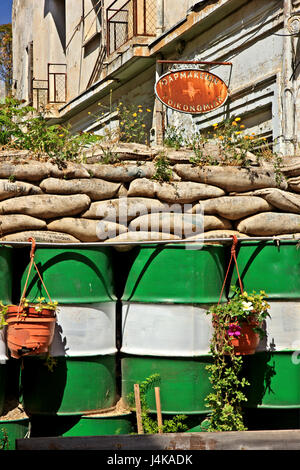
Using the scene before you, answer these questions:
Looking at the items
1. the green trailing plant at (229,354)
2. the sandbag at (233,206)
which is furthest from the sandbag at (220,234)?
the green trailing plant at (229,354)

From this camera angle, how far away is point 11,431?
12.4 ft

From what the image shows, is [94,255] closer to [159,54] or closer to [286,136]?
[286,136]

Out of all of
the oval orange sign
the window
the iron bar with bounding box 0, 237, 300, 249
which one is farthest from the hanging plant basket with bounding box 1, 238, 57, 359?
the window

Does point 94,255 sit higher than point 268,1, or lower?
lower

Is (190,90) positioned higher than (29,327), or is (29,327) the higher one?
(190,90)

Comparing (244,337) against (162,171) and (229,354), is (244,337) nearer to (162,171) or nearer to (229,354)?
(229,354)

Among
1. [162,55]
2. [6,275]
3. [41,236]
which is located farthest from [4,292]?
[162,55]

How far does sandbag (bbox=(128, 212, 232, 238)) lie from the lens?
4105 mm

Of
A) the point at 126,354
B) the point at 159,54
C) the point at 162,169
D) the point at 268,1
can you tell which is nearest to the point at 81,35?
the point at 159,54

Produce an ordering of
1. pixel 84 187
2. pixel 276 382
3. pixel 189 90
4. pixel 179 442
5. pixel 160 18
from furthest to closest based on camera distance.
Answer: pixel 160 18, pixel 189 90, pixel 84 187, pixel 276 382, pixel 179 442

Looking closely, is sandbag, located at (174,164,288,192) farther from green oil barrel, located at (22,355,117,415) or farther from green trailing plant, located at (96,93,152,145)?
green oil barrel, located at (22,355,117,415)

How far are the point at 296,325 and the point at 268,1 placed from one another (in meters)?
4.57

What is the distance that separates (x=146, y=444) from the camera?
342 cm

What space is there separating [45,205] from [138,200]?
62 cm
